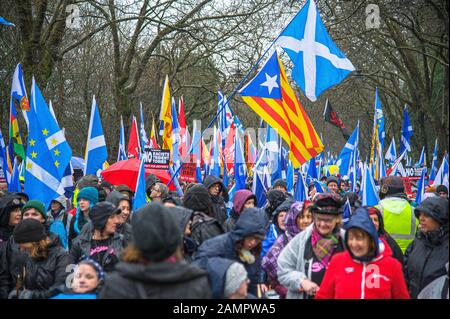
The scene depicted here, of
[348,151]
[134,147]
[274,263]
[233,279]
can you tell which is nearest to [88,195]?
[274,263]

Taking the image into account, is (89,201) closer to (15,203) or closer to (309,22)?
(15,203)

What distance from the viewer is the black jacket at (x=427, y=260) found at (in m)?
5.17

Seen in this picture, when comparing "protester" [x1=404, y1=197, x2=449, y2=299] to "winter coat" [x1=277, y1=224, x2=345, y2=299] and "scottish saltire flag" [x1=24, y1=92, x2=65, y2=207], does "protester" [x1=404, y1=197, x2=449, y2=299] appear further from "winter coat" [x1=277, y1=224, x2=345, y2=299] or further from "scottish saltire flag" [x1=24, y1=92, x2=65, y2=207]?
"scottish saltire flag" [x1=24, y1=92, x2=65, y2=207]

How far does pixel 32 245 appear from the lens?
17.1ft

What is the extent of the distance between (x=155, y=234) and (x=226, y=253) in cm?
164

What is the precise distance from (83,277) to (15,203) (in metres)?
2.59

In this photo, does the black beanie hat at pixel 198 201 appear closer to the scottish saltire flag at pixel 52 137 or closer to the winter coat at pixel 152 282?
the scottish saltire flag at pixel 52 137

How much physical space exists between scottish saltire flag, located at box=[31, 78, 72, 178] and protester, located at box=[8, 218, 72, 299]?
10.6 ft

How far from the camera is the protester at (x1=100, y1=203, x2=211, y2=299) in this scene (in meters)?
2.92

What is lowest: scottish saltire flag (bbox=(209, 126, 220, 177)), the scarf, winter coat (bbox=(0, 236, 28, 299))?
winter coat (bbox=(0, 236, 28, 299))

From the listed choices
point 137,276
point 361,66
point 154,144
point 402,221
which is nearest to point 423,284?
point 402,221

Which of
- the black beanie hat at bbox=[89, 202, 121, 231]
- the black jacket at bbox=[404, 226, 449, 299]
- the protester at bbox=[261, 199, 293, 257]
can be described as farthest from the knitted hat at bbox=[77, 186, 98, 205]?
the black jacket at bbox=[404, 226, 449, 299]

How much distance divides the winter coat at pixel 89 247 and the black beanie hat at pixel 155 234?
101 inches

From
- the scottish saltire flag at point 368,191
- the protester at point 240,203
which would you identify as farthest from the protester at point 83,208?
the scottish saltire flag at point 368,191
